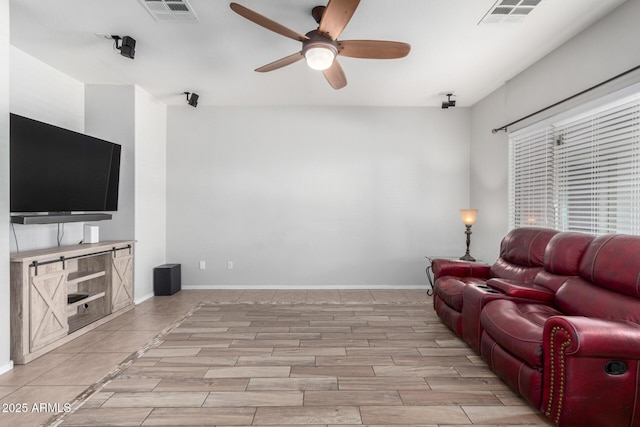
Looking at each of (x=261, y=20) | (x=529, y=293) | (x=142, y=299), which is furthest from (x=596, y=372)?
(x=142, y=299)


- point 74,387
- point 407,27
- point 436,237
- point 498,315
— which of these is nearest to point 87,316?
point 74,387

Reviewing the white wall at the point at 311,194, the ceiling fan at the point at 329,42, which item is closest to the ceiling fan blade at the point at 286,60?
the ceiling fan at the point at 329,42

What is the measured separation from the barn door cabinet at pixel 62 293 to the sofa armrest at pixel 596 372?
12.2 feet

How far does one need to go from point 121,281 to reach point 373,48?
3680 millimetres

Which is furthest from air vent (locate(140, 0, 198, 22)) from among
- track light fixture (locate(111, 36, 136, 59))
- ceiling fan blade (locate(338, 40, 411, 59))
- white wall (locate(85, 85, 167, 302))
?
white wall (locate(85, 85, 167, 302))

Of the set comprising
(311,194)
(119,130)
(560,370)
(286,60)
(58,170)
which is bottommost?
(560,370)

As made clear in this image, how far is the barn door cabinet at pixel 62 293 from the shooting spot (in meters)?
2.64

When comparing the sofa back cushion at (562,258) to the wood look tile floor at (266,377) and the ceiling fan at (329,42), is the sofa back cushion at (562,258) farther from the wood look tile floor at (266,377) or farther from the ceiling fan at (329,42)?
the ceiling fan at (329,42)

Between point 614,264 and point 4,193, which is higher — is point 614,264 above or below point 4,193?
below

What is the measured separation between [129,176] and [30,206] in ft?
4.63

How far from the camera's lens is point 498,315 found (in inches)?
94.3

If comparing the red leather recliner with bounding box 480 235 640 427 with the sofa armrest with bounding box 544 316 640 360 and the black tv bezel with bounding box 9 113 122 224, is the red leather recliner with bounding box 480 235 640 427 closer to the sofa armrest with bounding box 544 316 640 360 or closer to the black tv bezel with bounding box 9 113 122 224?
the sofa armrest with bounding box 544 316 640 360

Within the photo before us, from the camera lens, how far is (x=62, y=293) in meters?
3.04

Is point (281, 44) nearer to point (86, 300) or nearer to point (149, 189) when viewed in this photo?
point (149, 189)
